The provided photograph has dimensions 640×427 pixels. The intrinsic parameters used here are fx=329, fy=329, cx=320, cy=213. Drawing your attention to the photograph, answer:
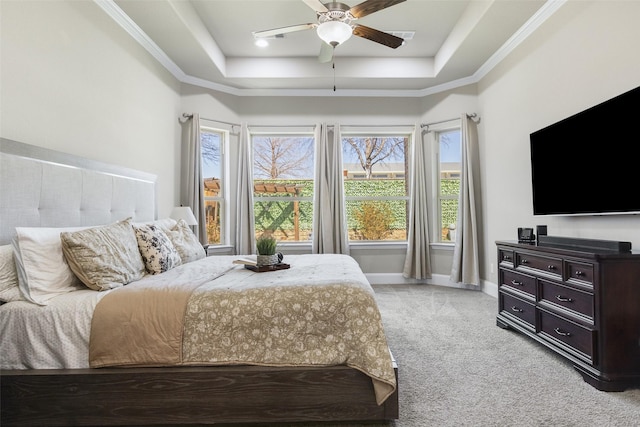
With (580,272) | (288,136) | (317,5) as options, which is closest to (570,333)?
(580,272)

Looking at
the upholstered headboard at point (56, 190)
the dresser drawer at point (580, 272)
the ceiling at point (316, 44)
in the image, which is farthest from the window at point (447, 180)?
the upholstered headboard at point (56, 190)

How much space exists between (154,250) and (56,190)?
0.71m

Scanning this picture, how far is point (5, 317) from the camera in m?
1.58

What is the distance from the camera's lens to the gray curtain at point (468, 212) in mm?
4453

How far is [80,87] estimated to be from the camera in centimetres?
258

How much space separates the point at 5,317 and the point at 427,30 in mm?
4507

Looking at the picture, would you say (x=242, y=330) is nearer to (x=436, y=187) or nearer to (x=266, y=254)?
(x=266, y=254)

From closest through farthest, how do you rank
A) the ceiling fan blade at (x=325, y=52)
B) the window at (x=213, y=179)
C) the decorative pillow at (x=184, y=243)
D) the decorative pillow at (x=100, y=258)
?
the decorative pillow at (x=100, y=258), the decorative pillow at (x=184, y=243), the ceiling fan blade at (x=325, y=52), the window at (x=213, y=179)

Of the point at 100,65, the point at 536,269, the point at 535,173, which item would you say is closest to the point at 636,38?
the point at 535,173

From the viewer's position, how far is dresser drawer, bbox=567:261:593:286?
204cm

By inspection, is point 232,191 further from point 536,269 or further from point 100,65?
point 536,269

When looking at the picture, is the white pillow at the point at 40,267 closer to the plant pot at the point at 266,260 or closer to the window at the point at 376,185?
the plant pot at the point at 266,260

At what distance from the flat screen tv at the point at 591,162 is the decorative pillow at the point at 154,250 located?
3.16 metres

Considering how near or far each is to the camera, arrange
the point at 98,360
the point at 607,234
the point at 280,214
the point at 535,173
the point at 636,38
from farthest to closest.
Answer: the point at 280,214 → the point at 535,173 → the point at 607,234 → the point at 636,38 → the point at 98,360
